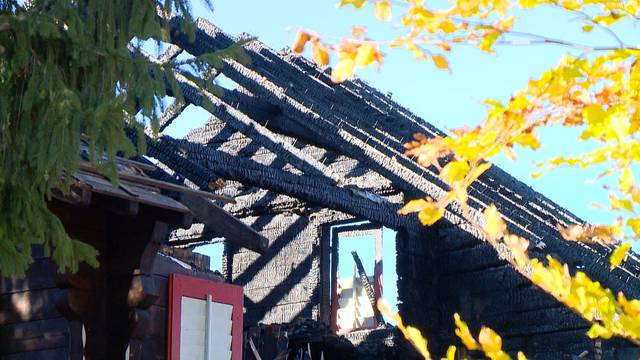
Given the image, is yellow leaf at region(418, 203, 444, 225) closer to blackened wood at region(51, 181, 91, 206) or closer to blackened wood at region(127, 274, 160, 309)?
blackened wood at region(51, 181, 91, 206)

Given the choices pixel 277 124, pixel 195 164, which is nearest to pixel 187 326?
pixel 195 164

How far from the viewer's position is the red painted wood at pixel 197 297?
8.38 metres

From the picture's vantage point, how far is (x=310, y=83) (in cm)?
1348

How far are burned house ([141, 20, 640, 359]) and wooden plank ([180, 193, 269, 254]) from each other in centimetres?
186

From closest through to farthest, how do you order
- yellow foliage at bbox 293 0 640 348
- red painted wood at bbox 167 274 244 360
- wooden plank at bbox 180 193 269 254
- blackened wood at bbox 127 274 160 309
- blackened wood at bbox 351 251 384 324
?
yellow foliage at bbox 293 0 640 348
blackened wood at bbox 127 274 160 309
red painted wood at bbox 167 274 244 360
wooden plank at bbox 180 193 269 254
blackened wood at bbox 351 251 384 324

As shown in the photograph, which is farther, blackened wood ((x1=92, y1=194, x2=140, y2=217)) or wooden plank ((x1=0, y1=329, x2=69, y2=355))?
wooden plank ((x1=0, y1=329, x2=69, y2=355))

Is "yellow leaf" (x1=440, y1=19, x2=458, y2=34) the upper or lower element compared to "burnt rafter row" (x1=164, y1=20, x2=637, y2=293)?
lower

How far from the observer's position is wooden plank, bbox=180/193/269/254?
346 inches

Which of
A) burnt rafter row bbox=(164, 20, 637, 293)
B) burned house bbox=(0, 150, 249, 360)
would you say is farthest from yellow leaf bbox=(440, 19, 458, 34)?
burnt rafter row bbox=(164, 20, 637, 293)

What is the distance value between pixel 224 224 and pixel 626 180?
6.49 meters

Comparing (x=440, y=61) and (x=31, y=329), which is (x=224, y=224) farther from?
(x=440, y=61)

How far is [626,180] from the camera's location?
2.59 metres

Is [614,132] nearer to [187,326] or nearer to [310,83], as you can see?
[187,326]

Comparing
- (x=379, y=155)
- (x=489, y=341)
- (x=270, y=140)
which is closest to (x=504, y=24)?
(x=489, y=341)
